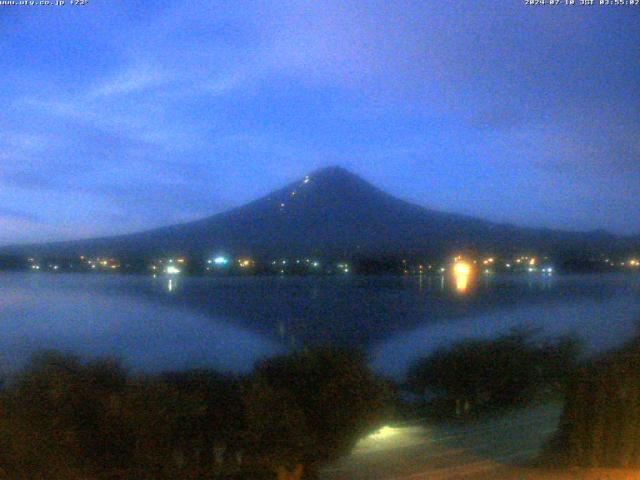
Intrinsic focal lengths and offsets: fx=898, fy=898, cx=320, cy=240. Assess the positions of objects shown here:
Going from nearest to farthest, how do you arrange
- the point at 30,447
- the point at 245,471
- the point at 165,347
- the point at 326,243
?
the point at 30,447 → the point at 245,471 → the point at 165,347 → the point at 326,243

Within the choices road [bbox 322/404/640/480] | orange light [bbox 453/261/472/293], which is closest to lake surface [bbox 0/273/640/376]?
orange light [bbox 453/261/472/293]

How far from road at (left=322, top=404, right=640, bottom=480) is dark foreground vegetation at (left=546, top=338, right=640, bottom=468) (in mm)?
333

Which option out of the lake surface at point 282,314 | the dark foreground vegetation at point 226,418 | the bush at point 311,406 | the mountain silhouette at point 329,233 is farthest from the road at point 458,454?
the mountain silhouette at point 329,233

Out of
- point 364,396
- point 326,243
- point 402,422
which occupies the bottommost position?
point 402,422

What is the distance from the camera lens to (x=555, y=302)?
28812mm

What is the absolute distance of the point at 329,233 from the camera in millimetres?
45719

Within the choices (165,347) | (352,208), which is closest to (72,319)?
(165,347)

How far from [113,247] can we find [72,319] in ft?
68.3

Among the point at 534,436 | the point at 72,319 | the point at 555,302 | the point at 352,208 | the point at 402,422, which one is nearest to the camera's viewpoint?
the point at 534,436

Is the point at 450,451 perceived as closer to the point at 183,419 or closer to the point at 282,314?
the point at 183,419

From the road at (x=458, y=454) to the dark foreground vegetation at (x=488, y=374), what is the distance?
230 centimetres

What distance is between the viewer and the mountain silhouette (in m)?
41.1

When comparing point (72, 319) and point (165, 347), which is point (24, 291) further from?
point (165, 347)

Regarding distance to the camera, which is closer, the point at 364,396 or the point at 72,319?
the point at 364,396
